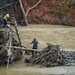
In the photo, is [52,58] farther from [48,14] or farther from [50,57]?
[48,14]

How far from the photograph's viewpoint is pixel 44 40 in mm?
25734

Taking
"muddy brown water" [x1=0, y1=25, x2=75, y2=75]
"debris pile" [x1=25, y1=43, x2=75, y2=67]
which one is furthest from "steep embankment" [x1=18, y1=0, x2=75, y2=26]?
"debris pile" [x1=25, y1=43, x2=75, y2=67]

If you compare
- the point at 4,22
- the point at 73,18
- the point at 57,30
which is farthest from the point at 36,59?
the point at 73,18

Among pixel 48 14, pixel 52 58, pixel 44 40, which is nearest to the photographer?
pixel 52 58

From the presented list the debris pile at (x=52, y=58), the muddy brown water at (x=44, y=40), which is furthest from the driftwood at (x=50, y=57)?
the muddy brown water at (x=44, y=40)

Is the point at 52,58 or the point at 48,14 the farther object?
the point at 48,14

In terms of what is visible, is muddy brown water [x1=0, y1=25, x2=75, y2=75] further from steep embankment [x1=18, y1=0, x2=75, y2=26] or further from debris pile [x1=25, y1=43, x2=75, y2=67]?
steep embankment [x1=18, y1=0, x2=75, y2=26]

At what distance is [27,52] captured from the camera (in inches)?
832

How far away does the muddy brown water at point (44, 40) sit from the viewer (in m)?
18.3

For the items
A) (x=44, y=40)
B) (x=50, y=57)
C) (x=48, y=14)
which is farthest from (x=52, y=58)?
(x=48, y=14)

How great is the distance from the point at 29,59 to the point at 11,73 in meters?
2.01

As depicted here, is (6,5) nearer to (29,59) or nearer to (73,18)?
(73,18)

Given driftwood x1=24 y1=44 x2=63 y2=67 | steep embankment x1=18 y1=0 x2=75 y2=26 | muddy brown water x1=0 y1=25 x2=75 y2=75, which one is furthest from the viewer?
steep embankment x1=18 y1=0 x2=75 y2=26

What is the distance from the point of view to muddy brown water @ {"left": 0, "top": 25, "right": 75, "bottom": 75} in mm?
18344
